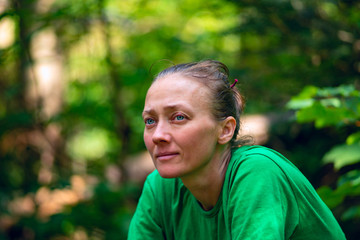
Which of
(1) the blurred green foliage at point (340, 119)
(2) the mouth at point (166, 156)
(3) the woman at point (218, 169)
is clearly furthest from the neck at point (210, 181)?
(1) the blurred green foliage at point (340, 119)

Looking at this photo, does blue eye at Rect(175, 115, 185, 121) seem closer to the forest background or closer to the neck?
the neck

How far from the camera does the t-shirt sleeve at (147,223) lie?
6.68 ft

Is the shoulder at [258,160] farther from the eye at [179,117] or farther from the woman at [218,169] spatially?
the eye at [179,117]

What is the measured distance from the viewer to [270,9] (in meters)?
3.94

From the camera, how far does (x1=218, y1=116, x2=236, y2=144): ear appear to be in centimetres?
179

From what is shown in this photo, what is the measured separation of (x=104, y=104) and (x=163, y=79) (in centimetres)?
353

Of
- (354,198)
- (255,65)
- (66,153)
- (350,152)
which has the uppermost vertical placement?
(255,65)

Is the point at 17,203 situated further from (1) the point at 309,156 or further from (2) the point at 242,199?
(2) the point at 242,199

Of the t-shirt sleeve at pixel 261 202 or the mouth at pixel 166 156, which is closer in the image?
the t-shirt sleeve at pixel 261 202

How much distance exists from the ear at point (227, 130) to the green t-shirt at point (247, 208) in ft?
0.30

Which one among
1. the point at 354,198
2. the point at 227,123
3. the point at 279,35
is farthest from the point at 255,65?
the point at 227,123

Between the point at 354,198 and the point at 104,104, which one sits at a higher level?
the point at 104,104

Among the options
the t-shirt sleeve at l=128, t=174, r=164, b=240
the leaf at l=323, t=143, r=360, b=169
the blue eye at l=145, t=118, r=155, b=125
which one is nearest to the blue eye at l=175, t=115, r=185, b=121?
the blue eye at l=145, t=118, r=155, b=125

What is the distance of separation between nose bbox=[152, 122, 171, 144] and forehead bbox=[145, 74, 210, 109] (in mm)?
96
